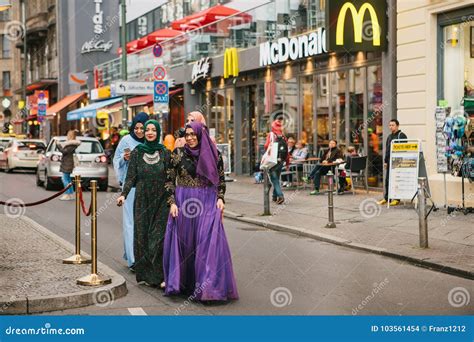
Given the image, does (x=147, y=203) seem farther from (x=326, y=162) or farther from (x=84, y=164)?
(x=84, y=164)

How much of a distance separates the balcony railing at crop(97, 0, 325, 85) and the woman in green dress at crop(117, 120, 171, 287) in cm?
1314

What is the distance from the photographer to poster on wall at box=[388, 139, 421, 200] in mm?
15656

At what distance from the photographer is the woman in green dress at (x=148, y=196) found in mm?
8438

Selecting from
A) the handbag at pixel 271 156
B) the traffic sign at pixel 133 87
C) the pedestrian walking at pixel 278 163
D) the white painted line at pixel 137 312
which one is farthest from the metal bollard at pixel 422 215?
the traffic sign at pixel 133 87

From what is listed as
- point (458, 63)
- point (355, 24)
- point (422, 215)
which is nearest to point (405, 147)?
point (458, 63)

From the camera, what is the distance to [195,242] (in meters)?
7.83

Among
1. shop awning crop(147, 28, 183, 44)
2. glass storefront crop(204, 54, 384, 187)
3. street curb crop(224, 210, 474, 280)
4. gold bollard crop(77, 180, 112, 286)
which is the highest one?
shop awning crop(147, 28, 183, 44)

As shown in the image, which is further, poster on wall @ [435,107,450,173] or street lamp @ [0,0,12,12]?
poster on wall @ [435,107,450,173]

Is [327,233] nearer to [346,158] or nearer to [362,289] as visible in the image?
[362,289]

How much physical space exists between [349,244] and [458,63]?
609 cm

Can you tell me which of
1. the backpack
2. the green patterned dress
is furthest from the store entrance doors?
the green patterned dress

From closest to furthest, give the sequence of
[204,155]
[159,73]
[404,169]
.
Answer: [204,155]
[404,169]
[159,73]

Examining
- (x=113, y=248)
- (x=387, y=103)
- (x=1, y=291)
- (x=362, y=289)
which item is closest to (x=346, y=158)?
(x=387, y=103)

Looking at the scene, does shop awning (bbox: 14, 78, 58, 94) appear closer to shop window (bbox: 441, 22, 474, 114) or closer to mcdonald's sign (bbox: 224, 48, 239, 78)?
mcdonald's sign (bbox: 224, 48, 239, 78)
